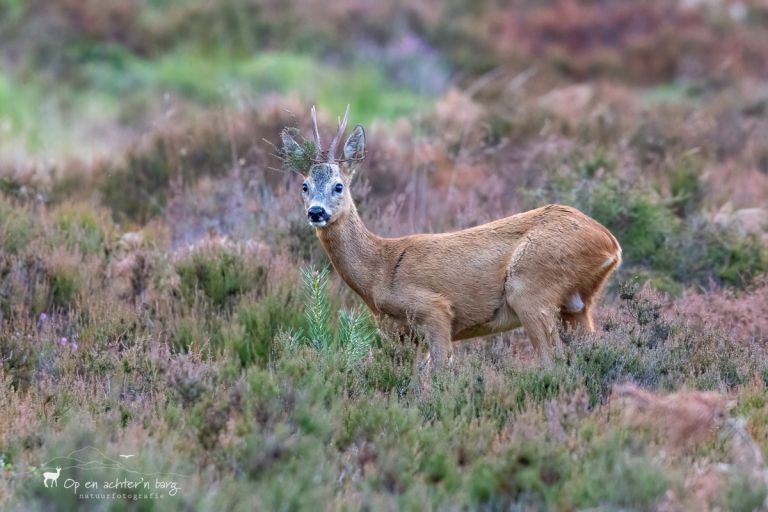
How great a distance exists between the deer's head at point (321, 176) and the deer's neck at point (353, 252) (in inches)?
3.9

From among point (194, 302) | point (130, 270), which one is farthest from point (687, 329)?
point (130, 270)

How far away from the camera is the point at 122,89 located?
22688 mm

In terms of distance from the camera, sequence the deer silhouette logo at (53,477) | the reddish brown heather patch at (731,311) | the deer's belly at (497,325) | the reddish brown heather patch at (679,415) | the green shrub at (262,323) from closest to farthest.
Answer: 1. the deer silhouette logo at (53,477)
2. the reddish brown heather patch at (679,415)
3. the deer's belly at (497,325)
4. the reddish brown heather patch at (731,311)
5. the green shrub at (262,323)

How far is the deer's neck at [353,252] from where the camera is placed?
8078 millimetres

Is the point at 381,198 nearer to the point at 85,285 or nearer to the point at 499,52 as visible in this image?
the point at 85,285

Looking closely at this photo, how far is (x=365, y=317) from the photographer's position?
838cm

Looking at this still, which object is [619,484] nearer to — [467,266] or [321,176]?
[467,266]

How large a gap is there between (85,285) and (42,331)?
81cm

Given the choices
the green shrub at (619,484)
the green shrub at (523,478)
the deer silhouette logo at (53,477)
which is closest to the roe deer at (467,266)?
the green shrub at (523,478)

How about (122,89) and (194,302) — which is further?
(122,89)

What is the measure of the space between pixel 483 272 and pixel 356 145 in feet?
4.52

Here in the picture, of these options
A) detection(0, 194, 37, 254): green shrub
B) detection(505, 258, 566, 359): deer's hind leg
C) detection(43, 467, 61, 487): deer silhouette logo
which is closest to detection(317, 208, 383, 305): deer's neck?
detection(505, 258, 566, 359): deer's hind leg

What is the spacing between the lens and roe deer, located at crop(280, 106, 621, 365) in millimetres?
7750

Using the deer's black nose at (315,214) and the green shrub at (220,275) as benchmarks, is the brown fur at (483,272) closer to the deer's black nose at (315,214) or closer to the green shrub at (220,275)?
the deer's black nose at (315,214)
